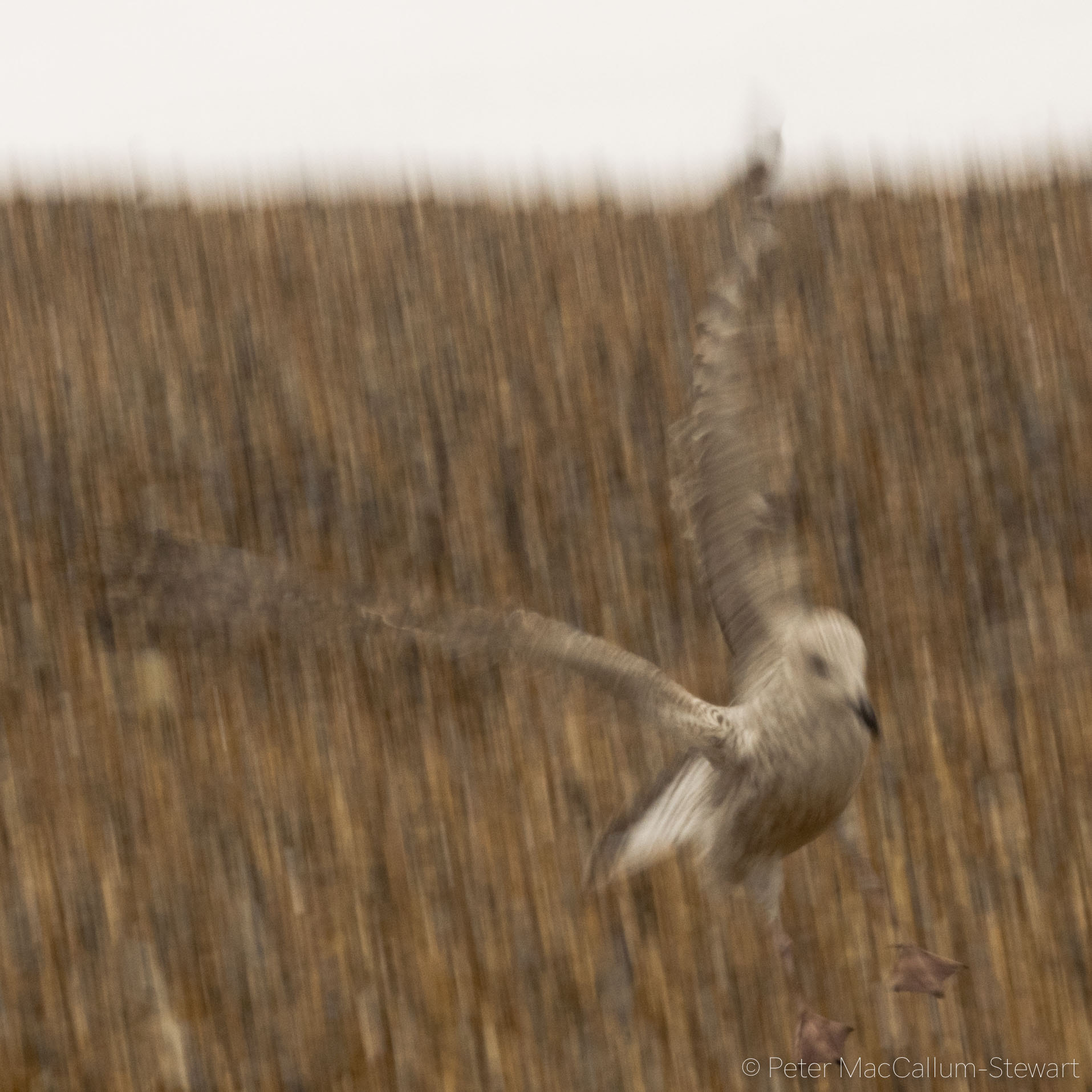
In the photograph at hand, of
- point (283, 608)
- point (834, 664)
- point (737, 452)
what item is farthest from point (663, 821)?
point (283, 608)

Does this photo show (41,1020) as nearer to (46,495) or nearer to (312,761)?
(312,761)

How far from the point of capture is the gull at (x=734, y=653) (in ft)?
7.93

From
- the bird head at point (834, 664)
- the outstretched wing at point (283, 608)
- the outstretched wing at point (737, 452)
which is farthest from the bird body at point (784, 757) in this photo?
the outstretched wing at point (283, 608)

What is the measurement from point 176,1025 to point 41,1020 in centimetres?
37

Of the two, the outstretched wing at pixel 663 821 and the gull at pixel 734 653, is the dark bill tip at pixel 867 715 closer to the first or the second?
the gull at pixel 734 653

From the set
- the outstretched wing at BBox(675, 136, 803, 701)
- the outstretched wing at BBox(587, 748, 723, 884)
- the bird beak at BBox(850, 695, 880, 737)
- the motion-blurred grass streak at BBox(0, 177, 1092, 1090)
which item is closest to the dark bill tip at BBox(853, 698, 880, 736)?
the bird beak at BBox(850, 695, 880, 737)

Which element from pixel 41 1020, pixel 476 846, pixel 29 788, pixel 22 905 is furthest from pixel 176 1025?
pixel 29 788

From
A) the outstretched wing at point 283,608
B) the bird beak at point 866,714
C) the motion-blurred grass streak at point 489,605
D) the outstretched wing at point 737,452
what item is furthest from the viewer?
the motion-blurred grass streak at point 489,605

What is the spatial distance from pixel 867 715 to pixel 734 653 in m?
0.49

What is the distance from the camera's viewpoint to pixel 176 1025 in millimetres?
3084

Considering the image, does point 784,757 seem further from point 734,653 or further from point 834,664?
point 734,653

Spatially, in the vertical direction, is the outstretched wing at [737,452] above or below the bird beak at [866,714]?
above

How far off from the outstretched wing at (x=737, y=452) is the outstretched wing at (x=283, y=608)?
58cm

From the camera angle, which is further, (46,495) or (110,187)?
(110,187)
